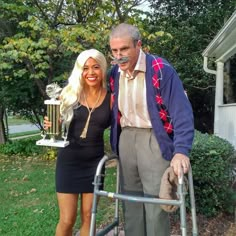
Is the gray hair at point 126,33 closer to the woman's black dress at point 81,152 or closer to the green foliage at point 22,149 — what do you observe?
the woman's black dress at point 81,152

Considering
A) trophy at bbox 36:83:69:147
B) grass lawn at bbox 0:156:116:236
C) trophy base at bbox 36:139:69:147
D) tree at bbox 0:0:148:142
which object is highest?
tree at bbox 0:0:148:142

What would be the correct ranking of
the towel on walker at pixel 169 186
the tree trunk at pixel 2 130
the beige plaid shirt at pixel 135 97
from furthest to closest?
the tree trunk at pixel 2 130 → the beige plaid shirt at pixel 135 97 → the towel on walker at pixel 169 186

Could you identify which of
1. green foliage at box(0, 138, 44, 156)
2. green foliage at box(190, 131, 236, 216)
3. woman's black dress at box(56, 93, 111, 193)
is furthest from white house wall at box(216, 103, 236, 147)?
woman's black dress at box(56, 93, 111, 193)

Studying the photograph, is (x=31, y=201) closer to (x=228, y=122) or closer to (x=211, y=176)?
(x=211, y=176)

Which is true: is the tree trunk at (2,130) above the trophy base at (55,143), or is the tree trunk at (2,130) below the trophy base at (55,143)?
below

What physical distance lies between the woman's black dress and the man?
107 millimetres

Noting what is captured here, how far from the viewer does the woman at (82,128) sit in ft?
8.37

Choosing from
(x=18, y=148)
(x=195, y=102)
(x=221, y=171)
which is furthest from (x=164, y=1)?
(x=221, y=171)

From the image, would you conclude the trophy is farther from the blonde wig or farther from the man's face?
the man's face

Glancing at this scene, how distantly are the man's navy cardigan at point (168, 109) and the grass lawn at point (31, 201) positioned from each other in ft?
6.27

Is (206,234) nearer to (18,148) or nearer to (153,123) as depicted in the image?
(153,123)

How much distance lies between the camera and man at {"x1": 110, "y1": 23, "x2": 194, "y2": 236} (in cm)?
221

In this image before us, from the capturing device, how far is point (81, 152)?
265 centimetres

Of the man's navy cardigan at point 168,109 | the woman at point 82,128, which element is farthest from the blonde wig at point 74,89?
the man's navy cardigan at point 168,109
